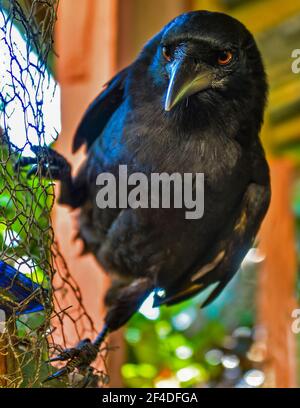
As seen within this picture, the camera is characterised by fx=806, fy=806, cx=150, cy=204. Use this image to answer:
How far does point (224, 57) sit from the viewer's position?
5.53 ft

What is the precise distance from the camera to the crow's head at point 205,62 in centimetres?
162

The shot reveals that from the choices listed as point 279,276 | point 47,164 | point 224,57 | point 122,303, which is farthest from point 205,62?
point 279,276

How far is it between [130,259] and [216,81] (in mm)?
506

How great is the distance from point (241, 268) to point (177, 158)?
1.00 metres

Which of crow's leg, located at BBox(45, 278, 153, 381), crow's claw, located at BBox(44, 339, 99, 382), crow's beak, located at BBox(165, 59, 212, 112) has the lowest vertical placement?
crow's claw, located at BBox(44, 339, 99, 382)

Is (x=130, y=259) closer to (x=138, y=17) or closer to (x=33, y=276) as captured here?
(x=33, y=276)

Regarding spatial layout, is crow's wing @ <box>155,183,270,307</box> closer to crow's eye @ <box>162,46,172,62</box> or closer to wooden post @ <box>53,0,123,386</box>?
wooden post @ <box>53,0,123,386</box>

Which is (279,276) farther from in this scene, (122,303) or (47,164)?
(47,164)

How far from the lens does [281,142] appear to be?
3488 mm

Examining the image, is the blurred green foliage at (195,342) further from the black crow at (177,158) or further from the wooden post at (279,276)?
the black crow at (177,158)

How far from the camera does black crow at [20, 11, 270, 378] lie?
5.48 feet

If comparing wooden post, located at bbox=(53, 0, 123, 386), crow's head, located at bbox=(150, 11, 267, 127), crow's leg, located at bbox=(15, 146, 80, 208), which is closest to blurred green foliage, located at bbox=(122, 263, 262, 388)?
wooden post, located at bbox=(53, 0, 123, 386)

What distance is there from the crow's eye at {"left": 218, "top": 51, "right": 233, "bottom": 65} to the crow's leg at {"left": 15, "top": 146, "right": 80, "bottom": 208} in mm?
404

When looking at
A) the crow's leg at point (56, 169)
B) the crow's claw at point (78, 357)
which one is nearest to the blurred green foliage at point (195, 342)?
the crow's leg at point (56, 169)
